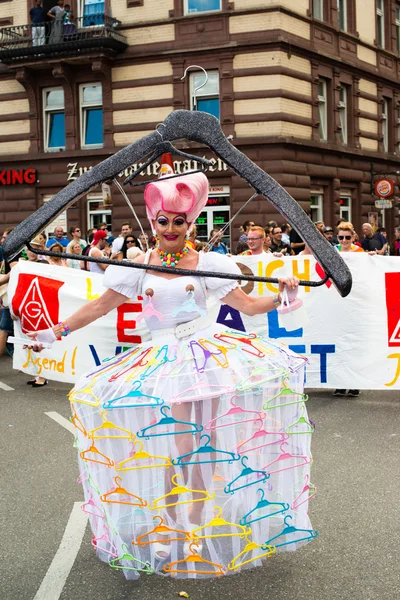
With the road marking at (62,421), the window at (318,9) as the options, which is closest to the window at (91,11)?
the window at (318,9)

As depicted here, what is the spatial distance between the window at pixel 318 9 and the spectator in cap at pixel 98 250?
14.0 meters

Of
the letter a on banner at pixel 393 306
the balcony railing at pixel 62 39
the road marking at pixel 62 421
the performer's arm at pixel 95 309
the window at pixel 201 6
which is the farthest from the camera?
the balcony railing at pixel 62 39

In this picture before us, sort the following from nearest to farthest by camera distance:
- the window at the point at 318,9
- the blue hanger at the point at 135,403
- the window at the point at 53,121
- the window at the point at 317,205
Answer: the blue hanger at the point at 135,403 → the window at the point at 318,9 → the window at the point at 317,205 → the window at the point at 53,121

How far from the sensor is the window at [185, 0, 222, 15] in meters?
22.6

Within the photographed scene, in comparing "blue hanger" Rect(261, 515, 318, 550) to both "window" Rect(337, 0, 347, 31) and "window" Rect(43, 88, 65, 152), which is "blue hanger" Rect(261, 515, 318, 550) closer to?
"window" Rect(43, 88, 65, 152)

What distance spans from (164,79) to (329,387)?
15991 mm

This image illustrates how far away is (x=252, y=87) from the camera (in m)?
22.0

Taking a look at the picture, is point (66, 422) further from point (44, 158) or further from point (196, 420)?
point (44, 158)

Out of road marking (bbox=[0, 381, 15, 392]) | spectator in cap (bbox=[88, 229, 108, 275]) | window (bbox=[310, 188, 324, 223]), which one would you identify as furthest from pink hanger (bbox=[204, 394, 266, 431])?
window (bbox=[310, 188, 324, 223])

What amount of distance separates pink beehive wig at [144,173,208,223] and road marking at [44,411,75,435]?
3.61 m

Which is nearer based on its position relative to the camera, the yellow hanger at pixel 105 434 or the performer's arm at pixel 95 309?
the yellow hanger at pixel 105 434

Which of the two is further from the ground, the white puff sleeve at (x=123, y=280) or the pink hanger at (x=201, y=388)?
the white puff sleeve at (x=123, y=280)

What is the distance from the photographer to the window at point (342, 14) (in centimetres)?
2562

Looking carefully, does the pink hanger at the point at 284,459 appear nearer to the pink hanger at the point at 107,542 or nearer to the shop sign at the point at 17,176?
the pink hanger at the point at 107,542
